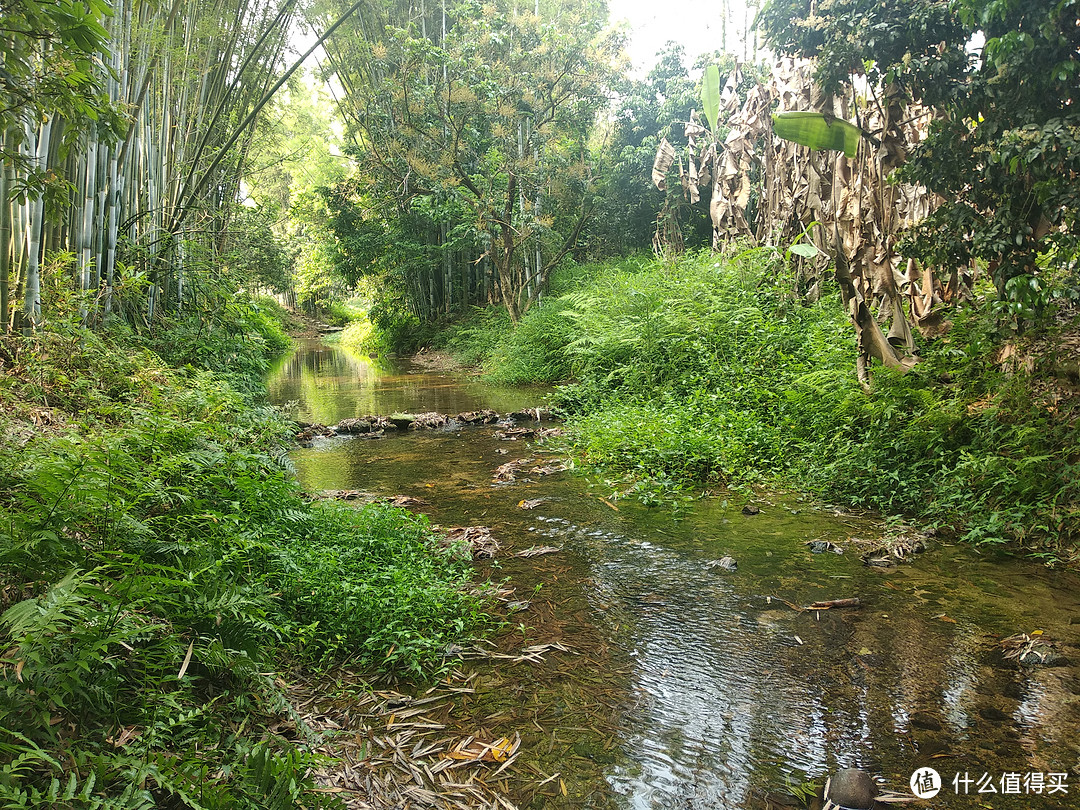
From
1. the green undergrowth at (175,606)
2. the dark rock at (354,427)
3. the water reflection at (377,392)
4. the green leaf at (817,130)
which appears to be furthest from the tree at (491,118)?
the green undergrowth at (175,606)

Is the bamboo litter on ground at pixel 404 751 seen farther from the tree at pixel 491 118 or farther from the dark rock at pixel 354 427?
the tree at pixel 491 118

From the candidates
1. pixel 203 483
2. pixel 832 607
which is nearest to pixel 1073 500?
pixel 832 607

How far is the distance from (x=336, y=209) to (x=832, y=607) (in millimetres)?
18489

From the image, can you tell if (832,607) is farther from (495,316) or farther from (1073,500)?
(495,316)

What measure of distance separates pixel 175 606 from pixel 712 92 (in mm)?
11330

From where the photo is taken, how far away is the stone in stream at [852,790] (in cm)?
203

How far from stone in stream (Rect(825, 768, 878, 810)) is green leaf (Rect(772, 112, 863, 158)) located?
517 centimetres

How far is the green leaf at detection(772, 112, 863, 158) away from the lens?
5758mm

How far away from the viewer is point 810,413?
5.99 metres

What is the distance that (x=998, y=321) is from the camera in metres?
4.52

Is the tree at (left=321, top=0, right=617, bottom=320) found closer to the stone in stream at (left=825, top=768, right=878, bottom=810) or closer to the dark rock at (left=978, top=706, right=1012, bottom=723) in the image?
the dark rock at (left=978, top=706, right=1012, bottom=723)

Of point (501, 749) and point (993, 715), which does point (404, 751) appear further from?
point (993, 715)

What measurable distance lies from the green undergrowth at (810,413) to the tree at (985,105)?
2.32 feet

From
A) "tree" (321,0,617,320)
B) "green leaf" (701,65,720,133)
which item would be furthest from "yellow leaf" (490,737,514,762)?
"tree" (321,0,617,320)
